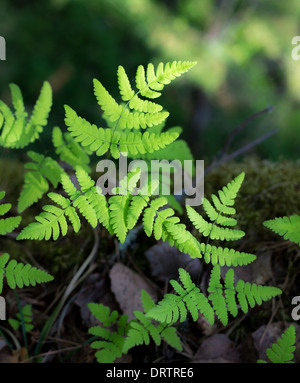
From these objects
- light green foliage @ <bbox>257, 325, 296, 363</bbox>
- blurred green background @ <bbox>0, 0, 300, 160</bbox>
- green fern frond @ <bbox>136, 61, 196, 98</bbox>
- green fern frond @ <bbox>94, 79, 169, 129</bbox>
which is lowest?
light green foliage @ <bbox>257, 325, 296, 363</bbox>

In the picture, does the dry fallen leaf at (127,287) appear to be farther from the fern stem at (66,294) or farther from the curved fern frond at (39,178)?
the curved fern frond at (39,178)

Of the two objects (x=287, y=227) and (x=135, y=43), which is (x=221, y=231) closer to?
(x=287, y=227)

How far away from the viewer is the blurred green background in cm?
561

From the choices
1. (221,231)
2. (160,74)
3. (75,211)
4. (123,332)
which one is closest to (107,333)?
(123,332)

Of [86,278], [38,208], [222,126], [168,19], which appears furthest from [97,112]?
[86,278]

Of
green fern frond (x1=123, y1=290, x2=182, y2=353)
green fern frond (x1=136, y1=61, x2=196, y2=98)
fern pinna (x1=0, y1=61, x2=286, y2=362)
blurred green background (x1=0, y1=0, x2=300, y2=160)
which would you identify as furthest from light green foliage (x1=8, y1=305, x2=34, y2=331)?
blurred green background (x1=0, y1=0, x2=300, y2=160)

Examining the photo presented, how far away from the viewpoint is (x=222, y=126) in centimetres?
887

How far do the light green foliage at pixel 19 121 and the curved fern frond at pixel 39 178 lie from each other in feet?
0.37

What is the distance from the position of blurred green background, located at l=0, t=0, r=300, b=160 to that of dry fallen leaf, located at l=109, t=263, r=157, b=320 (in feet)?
14.4

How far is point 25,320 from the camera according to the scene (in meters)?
1.74

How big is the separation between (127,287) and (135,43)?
287 inches

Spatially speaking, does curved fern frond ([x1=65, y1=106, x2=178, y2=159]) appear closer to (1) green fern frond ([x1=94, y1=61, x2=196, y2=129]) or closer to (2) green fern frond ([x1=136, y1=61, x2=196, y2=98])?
(1) green fern frond ([x1=94, y1=61, x2=196, y2=129])

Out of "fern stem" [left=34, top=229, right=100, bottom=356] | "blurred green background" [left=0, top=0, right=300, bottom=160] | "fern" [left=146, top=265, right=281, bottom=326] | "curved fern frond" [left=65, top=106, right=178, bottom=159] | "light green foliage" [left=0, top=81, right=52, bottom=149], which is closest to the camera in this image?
"fern" [left=146, top=265, right=281, bottom=326]
